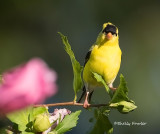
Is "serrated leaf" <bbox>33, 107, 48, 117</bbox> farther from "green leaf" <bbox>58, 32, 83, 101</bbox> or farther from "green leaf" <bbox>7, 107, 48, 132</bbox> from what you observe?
"green leaf" <bbox>58, 32, 83, 101</bbox>

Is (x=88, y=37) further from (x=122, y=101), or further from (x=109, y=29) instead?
(x=122, y=101)

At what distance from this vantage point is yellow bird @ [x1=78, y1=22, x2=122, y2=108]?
6.11ft

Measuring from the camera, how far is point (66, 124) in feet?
2.84

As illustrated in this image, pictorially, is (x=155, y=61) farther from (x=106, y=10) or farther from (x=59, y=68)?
(x=59, y=68)

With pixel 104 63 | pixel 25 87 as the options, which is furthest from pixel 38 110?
pixel 104 63

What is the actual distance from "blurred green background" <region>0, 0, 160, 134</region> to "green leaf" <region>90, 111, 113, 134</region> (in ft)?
11.1

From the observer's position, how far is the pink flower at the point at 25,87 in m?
0.30

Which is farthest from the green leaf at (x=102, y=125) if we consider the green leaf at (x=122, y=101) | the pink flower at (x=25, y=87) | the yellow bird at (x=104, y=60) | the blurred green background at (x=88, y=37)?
the blurred green background at (x=88, y=37)

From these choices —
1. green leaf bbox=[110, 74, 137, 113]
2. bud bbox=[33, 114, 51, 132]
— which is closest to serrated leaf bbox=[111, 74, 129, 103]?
green leaf bbox=[110, 74, 137, 113]

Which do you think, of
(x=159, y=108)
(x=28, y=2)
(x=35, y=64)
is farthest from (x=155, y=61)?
(x=35, y=64)

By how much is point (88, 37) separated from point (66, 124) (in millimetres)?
5188

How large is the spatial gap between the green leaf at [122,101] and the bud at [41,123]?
0.21m

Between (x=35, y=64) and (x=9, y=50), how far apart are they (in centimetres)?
462

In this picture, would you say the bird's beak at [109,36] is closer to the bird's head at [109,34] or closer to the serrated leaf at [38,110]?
the bird's head at [109,34]
